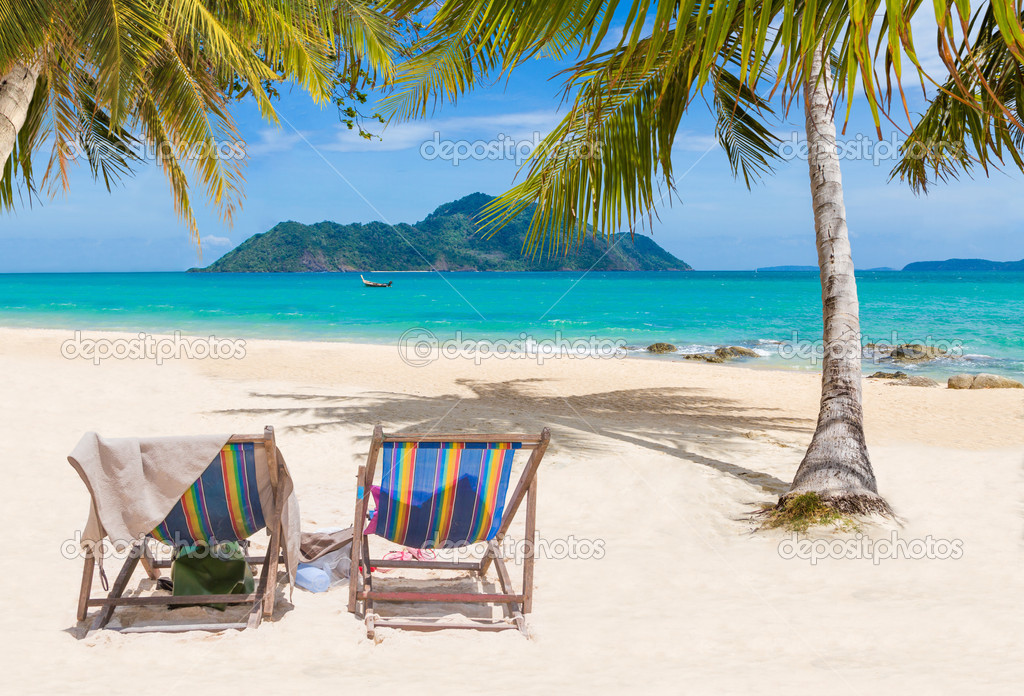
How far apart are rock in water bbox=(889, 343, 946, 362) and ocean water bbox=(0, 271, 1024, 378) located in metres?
0.39

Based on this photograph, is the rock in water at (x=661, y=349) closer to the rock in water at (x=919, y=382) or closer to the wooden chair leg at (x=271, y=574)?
the rock in water at (x=919, y=382)

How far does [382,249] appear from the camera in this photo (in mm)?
83125

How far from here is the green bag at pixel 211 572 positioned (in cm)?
304

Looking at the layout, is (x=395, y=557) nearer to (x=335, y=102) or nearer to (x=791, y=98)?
(x=791, y=98)

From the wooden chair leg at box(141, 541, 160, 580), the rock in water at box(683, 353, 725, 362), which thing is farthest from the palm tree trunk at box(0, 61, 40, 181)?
the rock in water at box(683, 353, 725, 362)

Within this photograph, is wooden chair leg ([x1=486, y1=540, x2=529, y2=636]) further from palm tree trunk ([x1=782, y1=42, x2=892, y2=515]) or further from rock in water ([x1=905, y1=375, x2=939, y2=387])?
rock in water ([x1=905, y1=375, x2=939, y2=387])

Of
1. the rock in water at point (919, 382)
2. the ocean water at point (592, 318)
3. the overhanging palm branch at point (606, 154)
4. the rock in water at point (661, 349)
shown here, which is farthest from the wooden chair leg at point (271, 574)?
the rock in water at point (661, 349)

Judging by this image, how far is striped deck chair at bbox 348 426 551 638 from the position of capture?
288cm

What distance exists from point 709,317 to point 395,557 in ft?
104

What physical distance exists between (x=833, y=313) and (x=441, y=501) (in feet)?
10.6

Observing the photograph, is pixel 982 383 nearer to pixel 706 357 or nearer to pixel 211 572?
pixel 706 357

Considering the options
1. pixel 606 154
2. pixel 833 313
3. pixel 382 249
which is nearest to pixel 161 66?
pixel 606 154

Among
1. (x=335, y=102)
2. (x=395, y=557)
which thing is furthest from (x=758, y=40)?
(x=335, y=102)

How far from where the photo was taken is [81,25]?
5227mm
